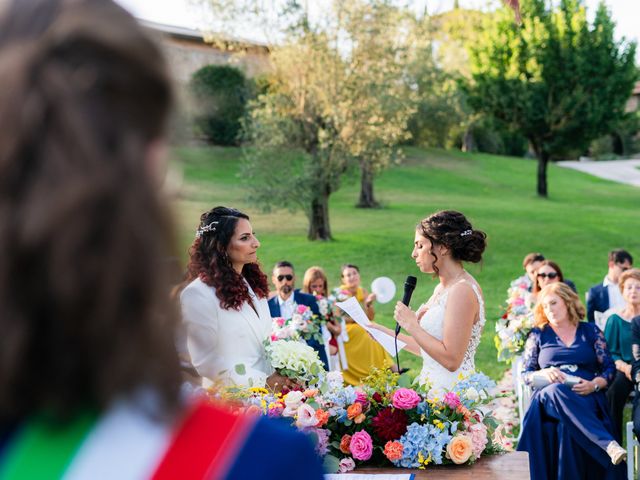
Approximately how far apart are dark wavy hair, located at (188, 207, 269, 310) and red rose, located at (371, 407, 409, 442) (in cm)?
107

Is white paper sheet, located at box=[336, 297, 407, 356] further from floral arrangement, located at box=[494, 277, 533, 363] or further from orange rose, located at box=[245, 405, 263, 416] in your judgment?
floral arrangement, located at box=[494, 277, 533, 363]

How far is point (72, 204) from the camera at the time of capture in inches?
30.7

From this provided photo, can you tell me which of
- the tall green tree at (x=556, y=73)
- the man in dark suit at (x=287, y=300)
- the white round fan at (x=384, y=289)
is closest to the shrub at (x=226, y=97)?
the tall green tree at (x=556, y=73)

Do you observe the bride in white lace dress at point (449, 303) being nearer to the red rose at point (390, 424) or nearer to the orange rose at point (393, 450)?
the red rose at point (390, 424)

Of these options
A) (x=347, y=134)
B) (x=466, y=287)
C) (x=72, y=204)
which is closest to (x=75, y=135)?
(x=72, y=204)

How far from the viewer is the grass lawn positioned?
18484mm

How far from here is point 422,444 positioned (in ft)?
12.0

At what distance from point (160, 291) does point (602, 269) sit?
65.0 ft

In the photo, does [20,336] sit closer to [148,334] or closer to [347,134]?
[148,334]

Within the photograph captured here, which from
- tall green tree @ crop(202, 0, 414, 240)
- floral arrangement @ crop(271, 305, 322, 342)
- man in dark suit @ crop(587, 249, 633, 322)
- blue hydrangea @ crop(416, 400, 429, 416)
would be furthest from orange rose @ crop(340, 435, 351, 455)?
tall green tree @ crop(202, 0, 414, 240)

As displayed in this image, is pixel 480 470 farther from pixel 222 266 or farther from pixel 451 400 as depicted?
pixel 222 266

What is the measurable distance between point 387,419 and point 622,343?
4.71 m

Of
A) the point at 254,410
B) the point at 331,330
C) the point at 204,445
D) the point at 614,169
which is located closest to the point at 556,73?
the point at 614,169

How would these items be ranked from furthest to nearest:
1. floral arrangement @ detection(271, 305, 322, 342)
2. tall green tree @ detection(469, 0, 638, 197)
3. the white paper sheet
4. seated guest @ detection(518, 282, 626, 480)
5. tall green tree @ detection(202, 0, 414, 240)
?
tall green tree @ detection(469, 0, 638, 197) → tall green tree @ detection(202, 0, 414, 240) → floral arrangement @ detection(271, 305, 322, 342) → seated guest @ detection(518, 282, 626, 480) → the white paper sheet
